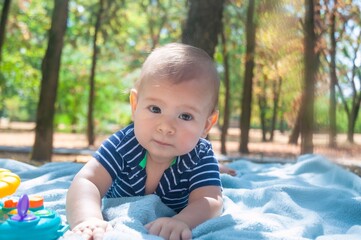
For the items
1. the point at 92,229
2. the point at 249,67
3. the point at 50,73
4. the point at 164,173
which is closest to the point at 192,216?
the point at 164,173

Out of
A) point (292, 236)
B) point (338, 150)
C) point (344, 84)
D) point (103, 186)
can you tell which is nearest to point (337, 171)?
point (338, 150)

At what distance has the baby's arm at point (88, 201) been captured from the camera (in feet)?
4.39

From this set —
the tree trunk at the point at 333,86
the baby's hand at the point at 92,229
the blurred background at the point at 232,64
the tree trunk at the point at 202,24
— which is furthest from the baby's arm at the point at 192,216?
the tree trunk at the point at 202,24

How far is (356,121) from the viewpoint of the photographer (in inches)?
120

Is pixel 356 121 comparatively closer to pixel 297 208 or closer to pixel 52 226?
pixel 297 208

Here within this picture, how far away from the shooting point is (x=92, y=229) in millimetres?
1330

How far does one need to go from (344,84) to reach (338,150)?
0.48 m

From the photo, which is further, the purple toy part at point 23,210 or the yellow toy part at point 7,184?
the yellow toy part at point 7,184

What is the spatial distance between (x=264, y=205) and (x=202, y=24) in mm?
3222

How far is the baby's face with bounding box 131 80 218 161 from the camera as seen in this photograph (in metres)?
1.59

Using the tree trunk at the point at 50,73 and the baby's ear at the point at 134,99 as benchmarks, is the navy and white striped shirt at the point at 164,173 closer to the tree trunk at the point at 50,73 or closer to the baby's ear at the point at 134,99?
the baby's ear at the point at 134,99

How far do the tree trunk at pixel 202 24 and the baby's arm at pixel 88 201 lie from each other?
3358 mm

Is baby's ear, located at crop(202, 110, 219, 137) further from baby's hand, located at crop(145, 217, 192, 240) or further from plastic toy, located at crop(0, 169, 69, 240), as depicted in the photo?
plastic toy, located at crop(0, 169, 69, 240)

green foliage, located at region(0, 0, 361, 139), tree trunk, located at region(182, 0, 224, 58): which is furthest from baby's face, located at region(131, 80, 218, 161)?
green foliage, located at region(0, 0, 361, 139)
